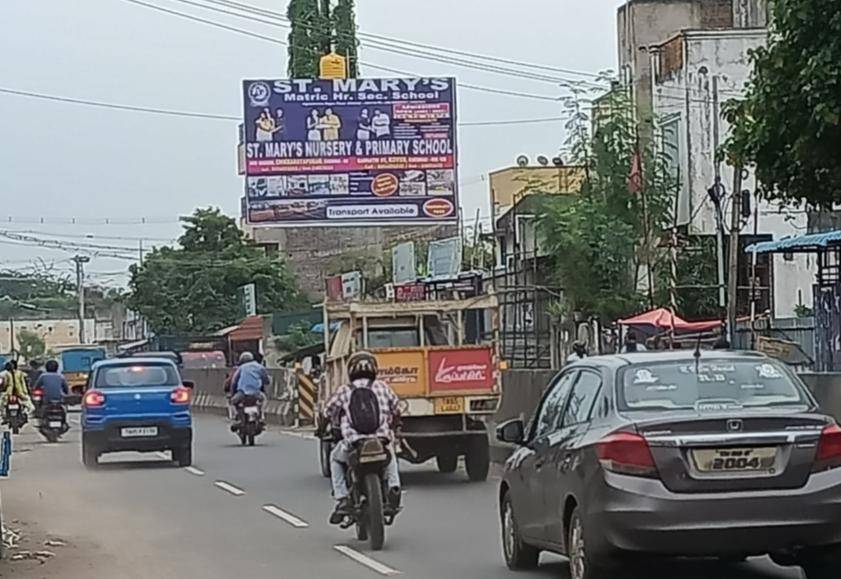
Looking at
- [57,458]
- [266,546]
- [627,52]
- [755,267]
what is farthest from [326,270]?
[266,546]

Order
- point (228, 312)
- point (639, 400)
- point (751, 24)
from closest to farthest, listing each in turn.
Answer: point (639, 400) < point (751, 24) < point (228, 312)

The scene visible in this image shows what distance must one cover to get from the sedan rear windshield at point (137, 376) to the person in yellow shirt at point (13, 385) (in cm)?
828

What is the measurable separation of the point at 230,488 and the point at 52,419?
1480 cm

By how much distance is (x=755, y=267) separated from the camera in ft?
135

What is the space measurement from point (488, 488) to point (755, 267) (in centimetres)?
2071

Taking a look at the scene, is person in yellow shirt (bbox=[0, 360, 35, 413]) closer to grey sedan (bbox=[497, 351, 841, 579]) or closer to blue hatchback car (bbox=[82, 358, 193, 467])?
blue hatchback car (bbox=[82, 358, 193, 467])

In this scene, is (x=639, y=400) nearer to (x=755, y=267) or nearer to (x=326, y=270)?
(x=755, y=267)

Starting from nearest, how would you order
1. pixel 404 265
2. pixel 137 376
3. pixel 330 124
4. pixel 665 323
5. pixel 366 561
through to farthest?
pixel 366 561, pixel 137 376, pixel 665 323, pixel 330 124, pixel 404 265

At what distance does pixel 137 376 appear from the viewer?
1114 inches

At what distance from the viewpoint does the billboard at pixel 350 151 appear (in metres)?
43.1

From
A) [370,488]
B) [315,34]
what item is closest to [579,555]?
[370,488]

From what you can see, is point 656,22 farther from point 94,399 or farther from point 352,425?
point 352,425

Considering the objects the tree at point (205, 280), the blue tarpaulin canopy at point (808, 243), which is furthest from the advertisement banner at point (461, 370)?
the tree at point (205, 280)

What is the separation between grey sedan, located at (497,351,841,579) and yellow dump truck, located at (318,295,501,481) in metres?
10.0
